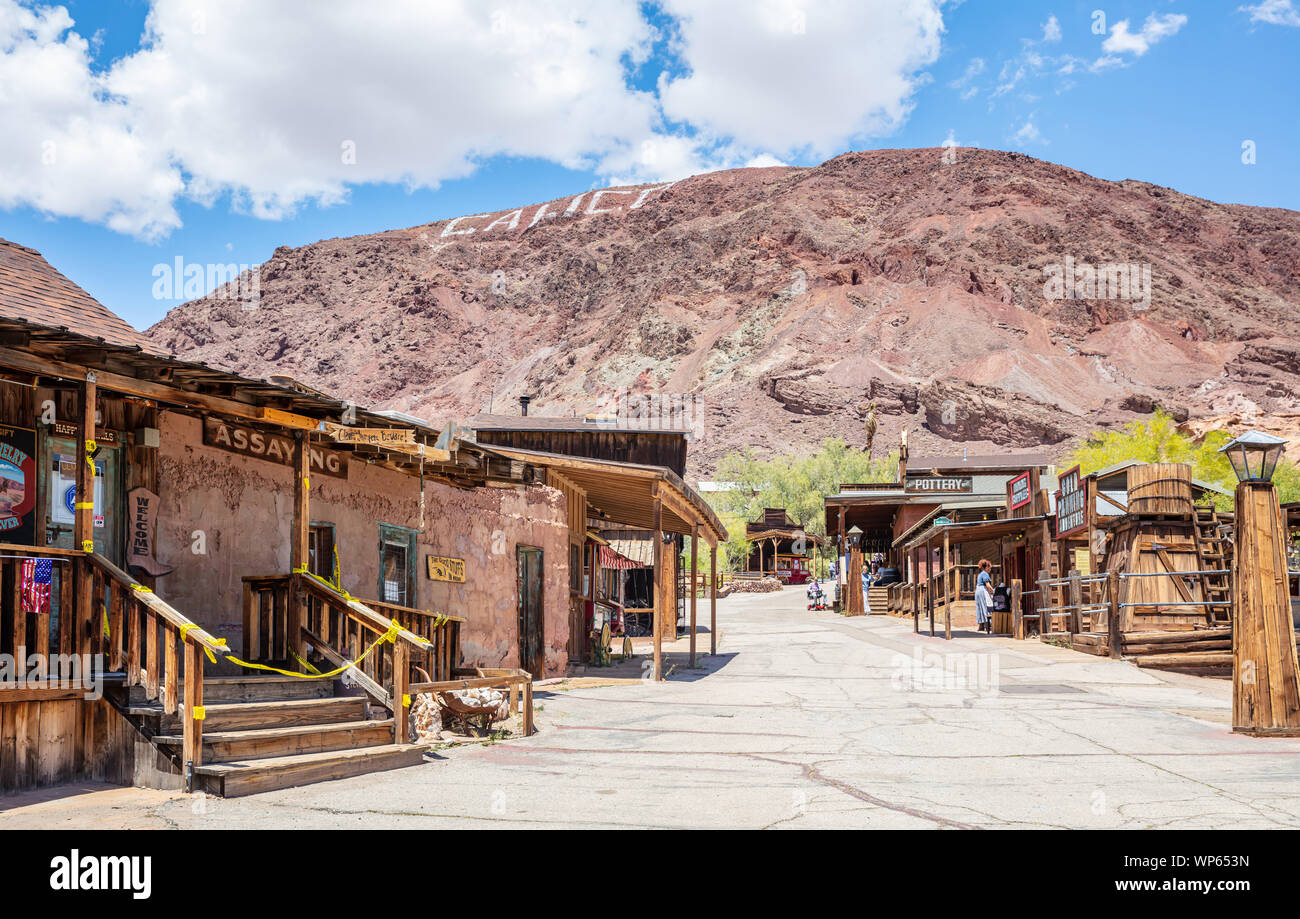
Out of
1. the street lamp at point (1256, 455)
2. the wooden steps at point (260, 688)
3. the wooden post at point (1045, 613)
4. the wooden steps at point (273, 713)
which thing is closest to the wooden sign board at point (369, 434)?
the wooden steps at point (260, 688)

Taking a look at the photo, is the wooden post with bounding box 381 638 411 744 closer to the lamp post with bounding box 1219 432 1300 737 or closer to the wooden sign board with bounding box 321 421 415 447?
the wooden sign board with bounding box 321 421 415 447

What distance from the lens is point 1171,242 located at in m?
155

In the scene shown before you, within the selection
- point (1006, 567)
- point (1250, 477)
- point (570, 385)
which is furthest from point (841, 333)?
point (1250, 477)

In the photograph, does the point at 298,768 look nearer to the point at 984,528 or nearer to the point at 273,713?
the point at 273,713

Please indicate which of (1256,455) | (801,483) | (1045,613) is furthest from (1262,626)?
(801,483)

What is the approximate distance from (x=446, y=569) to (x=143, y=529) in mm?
5127

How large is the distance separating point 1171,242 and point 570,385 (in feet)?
295

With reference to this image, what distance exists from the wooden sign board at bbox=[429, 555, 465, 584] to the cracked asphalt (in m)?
1.95

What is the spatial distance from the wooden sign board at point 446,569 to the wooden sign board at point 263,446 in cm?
214

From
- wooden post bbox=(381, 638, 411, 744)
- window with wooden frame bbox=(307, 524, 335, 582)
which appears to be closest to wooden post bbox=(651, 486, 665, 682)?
window with wooden frame bbox=(307, 524, 335, 582)

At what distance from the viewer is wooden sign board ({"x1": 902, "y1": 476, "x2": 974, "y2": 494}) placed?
139 feet

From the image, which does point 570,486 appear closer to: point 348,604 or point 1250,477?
point 348,604

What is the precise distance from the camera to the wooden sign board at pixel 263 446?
1023 centimetres

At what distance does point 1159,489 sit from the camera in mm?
18312
